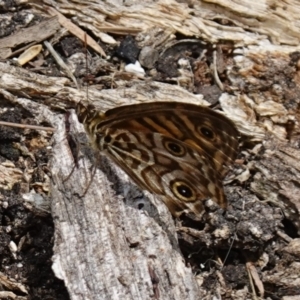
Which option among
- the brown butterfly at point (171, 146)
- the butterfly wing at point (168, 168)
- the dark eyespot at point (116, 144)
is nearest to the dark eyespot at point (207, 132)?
the brown butterfly at point (171, 146)

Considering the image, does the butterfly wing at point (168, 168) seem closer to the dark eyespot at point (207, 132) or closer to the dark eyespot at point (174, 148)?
the dark eyespot at point (174, 148)

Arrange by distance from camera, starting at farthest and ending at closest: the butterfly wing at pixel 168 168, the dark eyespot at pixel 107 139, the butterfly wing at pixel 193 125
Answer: the dark eyespot at pixel 107 139
the butterfly wing at pixel 168 168
the butterfly wing at pixel 193 125

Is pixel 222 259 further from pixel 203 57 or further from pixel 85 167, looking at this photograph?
pixel 203 57

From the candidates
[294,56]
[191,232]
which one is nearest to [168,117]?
[191,232]

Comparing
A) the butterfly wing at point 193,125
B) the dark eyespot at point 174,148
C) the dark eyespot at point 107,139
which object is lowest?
the dark eyespot at point 107,139

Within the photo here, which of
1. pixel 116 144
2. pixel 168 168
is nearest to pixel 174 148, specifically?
pixel 168 168

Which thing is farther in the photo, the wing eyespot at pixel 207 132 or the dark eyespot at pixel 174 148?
the dark eyespot at pixel 174 148

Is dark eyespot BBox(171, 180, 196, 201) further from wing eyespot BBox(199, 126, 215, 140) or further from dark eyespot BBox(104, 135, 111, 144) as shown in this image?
dark eyespot BBox(104, 135, 111, 144)
